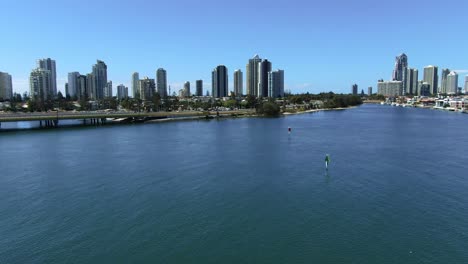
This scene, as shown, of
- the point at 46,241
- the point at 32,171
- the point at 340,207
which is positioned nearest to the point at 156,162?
the point at 32,171

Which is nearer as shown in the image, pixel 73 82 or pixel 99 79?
pixel 73 82

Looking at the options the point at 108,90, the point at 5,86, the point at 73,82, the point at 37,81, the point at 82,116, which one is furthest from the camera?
the point at 108,90

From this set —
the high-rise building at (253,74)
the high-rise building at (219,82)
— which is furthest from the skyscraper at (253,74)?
the high-rise building at (219,82)

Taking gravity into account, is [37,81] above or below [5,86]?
above

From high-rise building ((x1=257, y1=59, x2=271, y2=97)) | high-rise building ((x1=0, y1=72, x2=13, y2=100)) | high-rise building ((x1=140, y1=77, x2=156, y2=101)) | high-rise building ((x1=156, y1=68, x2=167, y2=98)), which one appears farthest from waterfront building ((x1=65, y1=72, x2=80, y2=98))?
high-rise building ((x1=257, y1=59, x2=271, y2=97))

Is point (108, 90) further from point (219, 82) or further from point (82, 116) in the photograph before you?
point (82, 116)

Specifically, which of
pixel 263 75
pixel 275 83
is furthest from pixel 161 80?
pixel 275 83

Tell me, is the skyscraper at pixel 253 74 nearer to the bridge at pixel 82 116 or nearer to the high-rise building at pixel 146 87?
the high-rise building at pixel 146 87

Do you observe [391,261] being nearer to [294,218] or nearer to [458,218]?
[294,218]
